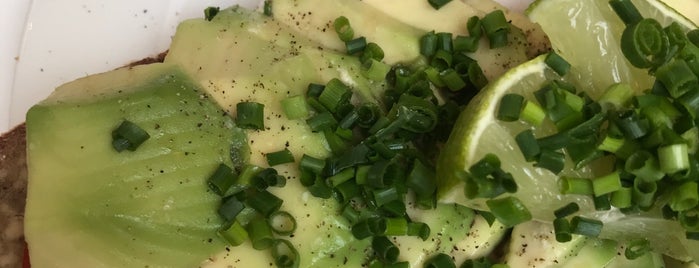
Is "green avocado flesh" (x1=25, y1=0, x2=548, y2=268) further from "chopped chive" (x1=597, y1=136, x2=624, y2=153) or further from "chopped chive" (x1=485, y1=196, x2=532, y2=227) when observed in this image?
"chopped chive" (x1=597, y1=136, x2=624, y2=153)

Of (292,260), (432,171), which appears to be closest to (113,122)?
(292,260)

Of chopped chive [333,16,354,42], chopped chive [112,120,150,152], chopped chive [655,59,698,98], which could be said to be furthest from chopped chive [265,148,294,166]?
chopped chive [655,59,698,98]

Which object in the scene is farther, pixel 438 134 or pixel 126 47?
pixel 126 47

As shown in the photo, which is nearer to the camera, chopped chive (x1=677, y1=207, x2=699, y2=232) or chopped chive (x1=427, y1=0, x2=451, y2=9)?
chopped chive (x1=677, y1=207, x2=699, y2=232)

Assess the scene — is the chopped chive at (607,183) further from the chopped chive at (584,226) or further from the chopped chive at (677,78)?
the chopped chive at (677,78)

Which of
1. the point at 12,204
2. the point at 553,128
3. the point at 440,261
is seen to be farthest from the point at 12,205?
the point at 553,128

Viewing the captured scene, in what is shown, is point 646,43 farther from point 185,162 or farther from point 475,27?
point 185,162

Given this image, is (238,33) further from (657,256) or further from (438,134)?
(657,256)
